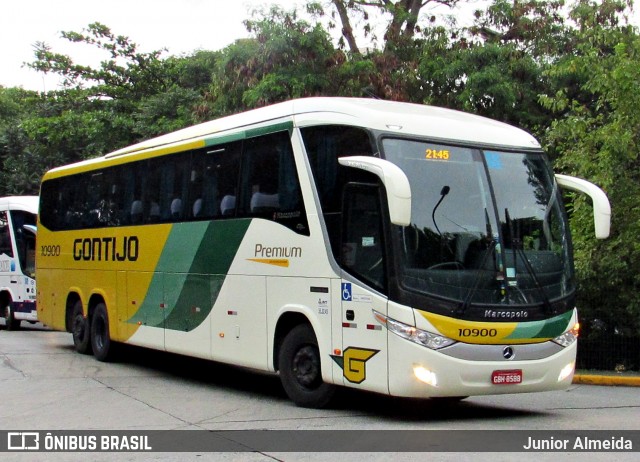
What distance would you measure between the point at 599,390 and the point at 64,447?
8093 mm

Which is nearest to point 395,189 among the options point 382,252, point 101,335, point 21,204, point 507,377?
point 382,252

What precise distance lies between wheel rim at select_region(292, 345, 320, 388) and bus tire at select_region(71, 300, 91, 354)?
7165 mm

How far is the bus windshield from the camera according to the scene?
31.0ft

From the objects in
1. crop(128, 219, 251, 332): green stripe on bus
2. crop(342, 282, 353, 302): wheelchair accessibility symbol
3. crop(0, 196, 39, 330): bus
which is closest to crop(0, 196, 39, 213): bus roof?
crop(0, 196, 39, 330): bus

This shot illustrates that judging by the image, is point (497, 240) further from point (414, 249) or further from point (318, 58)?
point (318, 58)

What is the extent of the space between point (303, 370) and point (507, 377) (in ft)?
8.16

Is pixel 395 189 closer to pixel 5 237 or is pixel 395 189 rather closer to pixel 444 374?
pixel 444 374

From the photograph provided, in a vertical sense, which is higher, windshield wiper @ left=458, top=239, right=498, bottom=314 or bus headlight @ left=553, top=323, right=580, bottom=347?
windshield wiper @ left=458, top=239, right=498, bottom=314

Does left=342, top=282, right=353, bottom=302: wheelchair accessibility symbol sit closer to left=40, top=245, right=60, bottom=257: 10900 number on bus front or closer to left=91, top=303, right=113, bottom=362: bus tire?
left=91, top=303, right=113, bottom=362: bus tire

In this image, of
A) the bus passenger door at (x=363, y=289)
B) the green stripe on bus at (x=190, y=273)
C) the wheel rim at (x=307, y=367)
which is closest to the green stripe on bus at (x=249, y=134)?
the green stripe on bus at (x=190, y=273)

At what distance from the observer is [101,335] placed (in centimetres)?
1641

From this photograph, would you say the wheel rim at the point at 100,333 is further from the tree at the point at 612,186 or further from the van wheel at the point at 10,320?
the van wheel at the point at 10,320

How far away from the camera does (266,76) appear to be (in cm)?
2172

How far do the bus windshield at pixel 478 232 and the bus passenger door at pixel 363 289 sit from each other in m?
0.36
